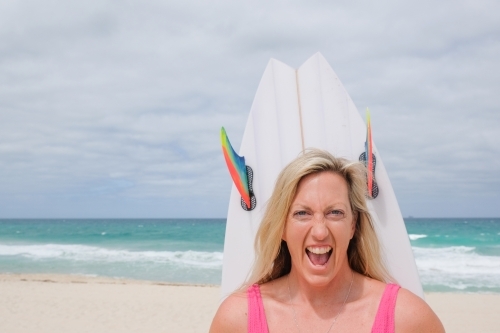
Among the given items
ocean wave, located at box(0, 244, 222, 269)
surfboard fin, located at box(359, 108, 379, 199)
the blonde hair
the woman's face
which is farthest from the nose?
ocean wave, located at box(0, 244, 222, 269)

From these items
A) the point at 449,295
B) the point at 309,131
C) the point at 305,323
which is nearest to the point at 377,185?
the point at 309,131

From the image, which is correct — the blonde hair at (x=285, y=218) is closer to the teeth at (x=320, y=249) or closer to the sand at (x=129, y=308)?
the teeth at (x=320, y=249)

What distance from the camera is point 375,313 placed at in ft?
4.96

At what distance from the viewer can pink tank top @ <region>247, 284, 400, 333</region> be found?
1461 mm

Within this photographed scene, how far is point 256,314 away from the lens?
1.55 metres

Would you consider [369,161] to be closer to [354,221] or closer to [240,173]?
[240,173]

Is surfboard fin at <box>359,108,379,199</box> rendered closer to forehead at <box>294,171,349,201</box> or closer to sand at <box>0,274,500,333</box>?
forehead at <box>294,171,349,201</box>

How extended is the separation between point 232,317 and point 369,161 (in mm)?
1654

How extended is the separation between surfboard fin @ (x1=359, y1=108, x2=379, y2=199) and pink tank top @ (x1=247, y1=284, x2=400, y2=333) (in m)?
1.37

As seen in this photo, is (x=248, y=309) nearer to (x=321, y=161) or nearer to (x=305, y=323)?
(x=305, y=323)

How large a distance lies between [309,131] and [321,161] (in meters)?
1.61

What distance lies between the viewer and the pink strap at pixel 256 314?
5.00 ft

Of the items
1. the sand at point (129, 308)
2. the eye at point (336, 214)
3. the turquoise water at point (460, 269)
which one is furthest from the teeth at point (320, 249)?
the turquoise water at point (460, 269)

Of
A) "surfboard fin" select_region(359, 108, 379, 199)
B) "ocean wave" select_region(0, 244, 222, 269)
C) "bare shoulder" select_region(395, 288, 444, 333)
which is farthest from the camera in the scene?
"ocean wave" select_region(0, 244, 222, 269)
